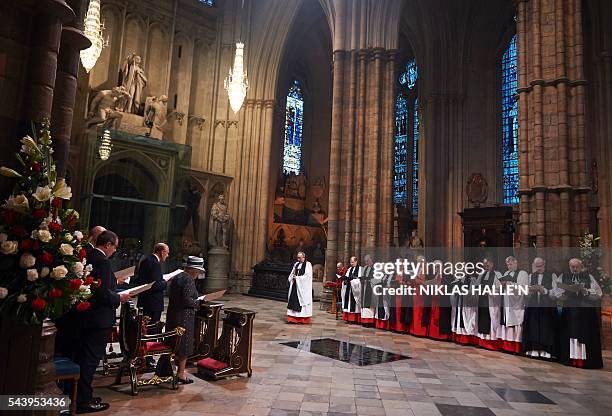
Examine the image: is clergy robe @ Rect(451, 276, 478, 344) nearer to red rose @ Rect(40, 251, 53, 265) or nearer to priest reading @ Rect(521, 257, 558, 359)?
priest reading @ Rect(521, 257, 558, 359)

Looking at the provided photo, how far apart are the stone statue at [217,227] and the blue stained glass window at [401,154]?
965cm

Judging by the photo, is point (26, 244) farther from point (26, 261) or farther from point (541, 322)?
point (541, 322)

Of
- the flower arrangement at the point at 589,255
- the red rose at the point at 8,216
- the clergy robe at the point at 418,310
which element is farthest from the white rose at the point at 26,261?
the flower arrangement at the point at 589,255

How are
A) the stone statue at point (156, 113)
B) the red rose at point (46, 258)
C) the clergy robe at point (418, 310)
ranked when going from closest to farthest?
the red rose at point (46, 258) → the clergy robe at point (418, 310) → the stone statue at point (156, 113)

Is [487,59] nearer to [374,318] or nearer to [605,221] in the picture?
[605,221]

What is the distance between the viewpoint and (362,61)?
13.5 m

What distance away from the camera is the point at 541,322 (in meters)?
6.97

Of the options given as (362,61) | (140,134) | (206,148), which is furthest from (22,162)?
(206,148)

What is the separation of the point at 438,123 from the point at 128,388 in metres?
18.0

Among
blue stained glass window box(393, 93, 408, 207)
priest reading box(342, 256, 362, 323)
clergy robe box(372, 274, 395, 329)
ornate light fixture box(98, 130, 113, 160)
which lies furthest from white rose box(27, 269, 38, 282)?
blue stained glass window box(393, 93, 408, 207)

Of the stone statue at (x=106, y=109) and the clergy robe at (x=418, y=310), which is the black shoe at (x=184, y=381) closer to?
the clergy robe at (x=418, y=310)

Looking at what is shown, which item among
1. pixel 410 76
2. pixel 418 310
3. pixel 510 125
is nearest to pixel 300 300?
pixel 418 310

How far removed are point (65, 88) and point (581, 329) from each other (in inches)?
291

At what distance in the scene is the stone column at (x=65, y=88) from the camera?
328 centimetres
